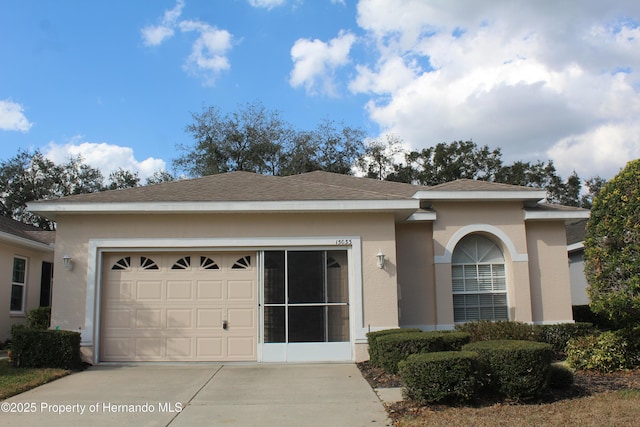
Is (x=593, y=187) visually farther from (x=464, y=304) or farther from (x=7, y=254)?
(x=7, y=254)

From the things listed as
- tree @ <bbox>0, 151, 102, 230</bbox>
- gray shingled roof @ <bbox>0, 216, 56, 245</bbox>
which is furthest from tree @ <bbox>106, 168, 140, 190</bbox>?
gray shingled roof @ <bbox>0, 216, 56, 245</bbox>

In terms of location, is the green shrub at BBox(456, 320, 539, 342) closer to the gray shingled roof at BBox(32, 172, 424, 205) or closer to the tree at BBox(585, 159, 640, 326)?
the tree at BBox(585, 159, 640, 326)

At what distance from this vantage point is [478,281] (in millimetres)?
14141

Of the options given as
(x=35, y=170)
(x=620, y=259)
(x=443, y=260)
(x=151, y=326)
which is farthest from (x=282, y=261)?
(x=35, y=170)

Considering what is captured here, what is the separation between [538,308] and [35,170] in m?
31.6

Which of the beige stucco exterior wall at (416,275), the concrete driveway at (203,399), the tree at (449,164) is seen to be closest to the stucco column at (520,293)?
the beige stucco exterior wall at (416,275)

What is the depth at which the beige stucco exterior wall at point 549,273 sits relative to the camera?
14.1 meters

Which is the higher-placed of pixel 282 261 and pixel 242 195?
pixel 242 195

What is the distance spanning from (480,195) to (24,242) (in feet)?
42.6

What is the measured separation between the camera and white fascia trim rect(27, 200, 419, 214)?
11.9m

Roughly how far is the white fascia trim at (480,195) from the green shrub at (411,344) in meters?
4.49

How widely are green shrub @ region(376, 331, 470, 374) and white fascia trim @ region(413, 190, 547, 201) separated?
449 cm

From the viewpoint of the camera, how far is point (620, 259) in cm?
929

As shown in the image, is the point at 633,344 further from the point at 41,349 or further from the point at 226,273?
the point at 41,349
